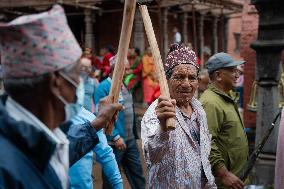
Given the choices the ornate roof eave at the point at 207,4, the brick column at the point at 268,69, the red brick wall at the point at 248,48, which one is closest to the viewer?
the brick column at the point at 268,69

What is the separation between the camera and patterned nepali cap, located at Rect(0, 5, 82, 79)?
72.8 inches

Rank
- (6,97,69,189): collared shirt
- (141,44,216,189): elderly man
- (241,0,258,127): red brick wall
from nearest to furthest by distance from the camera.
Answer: (6,97,69,189): collared shirt, (141,44,216,189): elderly man, (241,0,258,127): red brick wall

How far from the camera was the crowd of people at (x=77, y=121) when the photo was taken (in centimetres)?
185

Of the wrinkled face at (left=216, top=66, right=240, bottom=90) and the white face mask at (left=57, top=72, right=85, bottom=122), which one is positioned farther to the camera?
the wrinkled face at (left=216, top=66, right=240, bottom=90)

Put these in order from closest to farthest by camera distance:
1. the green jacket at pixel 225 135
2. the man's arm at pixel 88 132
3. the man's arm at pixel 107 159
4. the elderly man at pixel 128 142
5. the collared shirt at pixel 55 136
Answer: the collared shirt at pixel 55 136 < the man's arm at pixel 88 132 < the man's arm at pixel 107 159 < the green jacket at pixel 225 135 < the elderly man at pixel 128 142

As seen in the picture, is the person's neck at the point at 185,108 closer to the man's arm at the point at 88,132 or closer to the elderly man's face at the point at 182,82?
the elderly man's face at the point at 182,82

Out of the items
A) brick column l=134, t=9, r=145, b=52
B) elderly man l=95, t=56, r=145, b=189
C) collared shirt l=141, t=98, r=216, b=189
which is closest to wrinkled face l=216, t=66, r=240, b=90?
collared shirt l=141, t=98, r=216, b=189

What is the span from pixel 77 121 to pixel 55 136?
50.8 inches

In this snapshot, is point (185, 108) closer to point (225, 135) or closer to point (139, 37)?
point (225, 135)

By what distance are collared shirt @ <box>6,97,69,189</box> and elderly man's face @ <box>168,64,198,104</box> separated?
1.50 meters

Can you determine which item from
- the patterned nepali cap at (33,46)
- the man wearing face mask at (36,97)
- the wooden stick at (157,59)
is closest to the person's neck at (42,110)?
the man wearing face mask at (36,97)

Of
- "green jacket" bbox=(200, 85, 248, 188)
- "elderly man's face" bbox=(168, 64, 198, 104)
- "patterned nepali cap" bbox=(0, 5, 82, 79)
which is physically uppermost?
"patterned nepali cap" bbox=(0, 5, 82, 79)

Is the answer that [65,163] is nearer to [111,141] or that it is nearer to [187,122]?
[187,122]

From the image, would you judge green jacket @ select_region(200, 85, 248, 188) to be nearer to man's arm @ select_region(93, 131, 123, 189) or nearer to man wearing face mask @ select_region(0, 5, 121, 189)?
man's arm @ select_region(93, 131, 123, 189)
